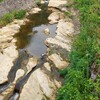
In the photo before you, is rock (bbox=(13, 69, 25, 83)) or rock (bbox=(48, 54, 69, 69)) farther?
rock (bbox=(48, 54, 69, 69))

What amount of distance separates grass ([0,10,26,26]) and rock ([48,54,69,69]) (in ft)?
19.4

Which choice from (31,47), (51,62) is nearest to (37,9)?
(31,47)

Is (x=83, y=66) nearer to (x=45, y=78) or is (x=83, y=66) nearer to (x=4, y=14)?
(x=45, y=78)

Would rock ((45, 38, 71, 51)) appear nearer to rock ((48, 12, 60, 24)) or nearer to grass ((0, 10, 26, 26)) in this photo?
rock ((48, 12, 60, 24))

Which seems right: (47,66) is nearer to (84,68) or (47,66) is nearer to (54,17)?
(84,68)

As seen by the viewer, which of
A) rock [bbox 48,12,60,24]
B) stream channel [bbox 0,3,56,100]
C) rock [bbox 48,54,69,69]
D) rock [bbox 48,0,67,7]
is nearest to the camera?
stream channel [bbox 0,3,56,100]

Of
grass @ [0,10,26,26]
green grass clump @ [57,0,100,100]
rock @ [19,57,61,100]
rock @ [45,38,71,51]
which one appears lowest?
grass @ [0,10,26,26]

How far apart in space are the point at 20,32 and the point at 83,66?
7.39 meters

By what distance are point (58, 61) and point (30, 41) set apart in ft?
10.4

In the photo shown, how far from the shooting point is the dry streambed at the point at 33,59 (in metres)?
12.8

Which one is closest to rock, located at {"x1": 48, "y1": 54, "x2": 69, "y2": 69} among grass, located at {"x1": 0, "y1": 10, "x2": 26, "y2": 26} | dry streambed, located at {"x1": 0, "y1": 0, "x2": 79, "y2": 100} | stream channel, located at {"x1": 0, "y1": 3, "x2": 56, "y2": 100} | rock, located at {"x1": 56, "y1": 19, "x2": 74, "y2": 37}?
dry streambed, located at {"x1": 0, "y1": 0, "x2": 79, "y2": 100}

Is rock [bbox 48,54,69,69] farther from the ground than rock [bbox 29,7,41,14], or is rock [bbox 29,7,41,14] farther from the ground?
rock [bbox 48,54,69,69]

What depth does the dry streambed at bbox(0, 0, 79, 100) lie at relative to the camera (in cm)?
1275

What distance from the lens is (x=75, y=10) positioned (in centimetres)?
2177
